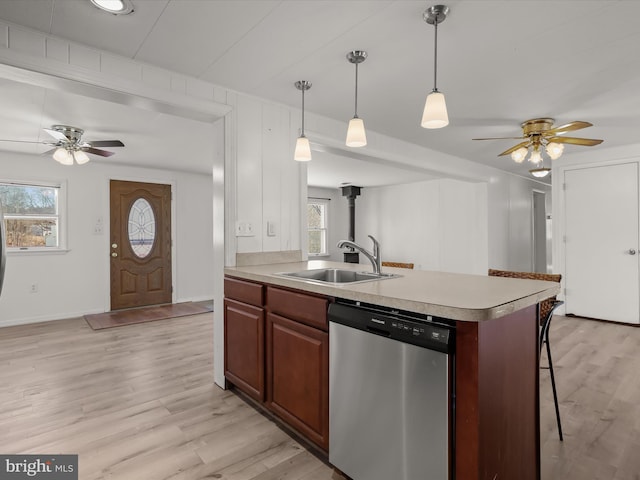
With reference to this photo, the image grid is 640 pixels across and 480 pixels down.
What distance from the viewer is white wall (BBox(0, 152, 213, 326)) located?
4.61 meters

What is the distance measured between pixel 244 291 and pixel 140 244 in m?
4.03

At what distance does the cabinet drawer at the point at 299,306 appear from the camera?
171cm

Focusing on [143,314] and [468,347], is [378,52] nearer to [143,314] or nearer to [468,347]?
[468,347]

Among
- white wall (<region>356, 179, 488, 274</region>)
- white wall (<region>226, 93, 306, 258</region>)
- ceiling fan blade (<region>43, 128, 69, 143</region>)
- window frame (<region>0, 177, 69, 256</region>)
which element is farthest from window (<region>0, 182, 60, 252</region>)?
white wall (<region>356, 179, 488, 274</region>)

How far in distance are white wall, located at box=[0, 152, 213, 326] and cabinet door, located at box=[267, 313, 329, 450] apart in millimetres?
4293

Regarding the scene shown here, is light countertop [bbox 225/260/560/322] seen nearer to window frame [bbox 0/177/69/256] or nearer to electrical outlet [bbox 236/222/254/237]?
electrical outlet [bbox 236/222/254/237]

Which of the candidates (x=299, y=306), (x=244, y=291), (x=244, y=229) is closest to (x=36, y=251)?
(x=244, y=229)

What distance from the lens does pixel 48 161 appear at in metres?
4.79

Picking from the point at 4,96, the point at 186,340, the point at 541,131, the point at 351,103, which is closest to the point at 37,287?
the point at 186,340

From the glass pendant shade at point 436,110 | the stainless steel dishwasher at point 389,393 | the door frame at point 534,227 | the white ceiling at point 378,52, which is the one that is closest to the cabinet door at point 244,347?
the stainless steel dishwasher at point 389,393

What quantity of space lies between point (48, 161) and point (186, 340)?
127 inches

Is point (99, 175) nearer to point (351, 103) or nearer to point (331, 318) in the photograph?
point (351, 103)

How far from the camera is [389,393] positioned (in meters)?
1.38

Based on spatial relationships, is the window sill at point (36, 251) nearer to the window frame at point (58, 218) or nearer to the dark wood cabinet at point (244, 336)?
the window frame at point (58, 218)
